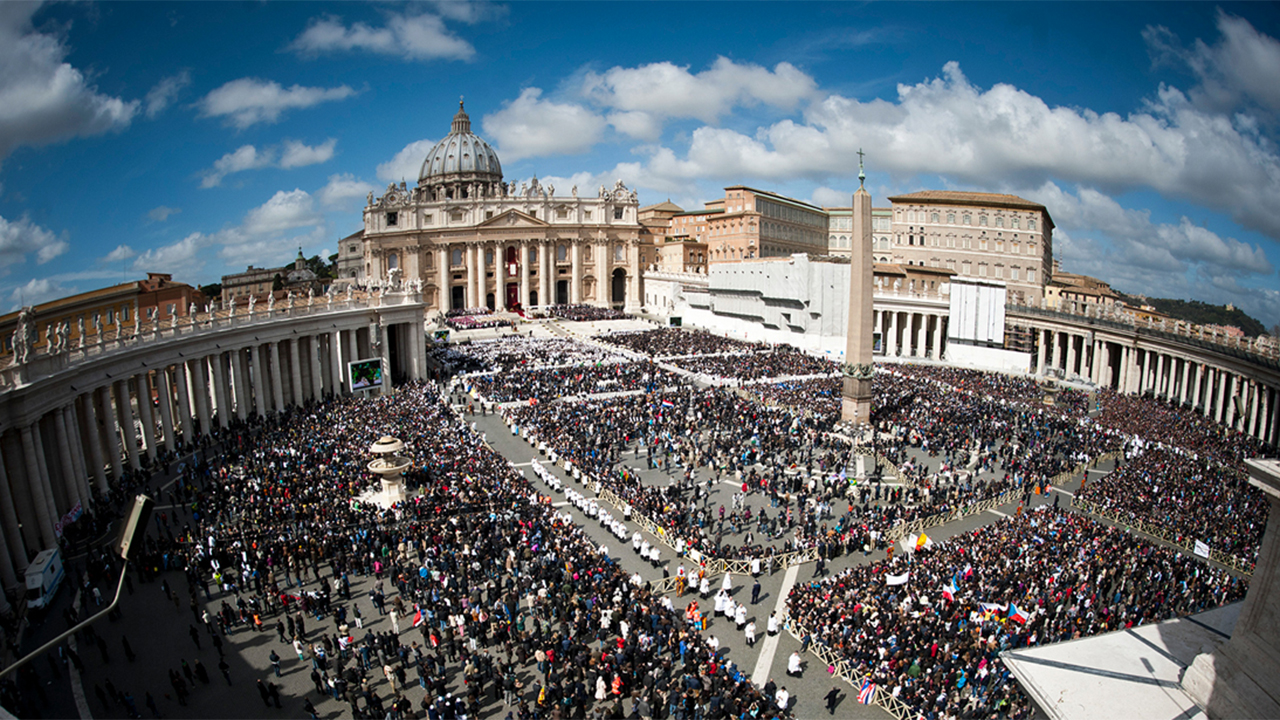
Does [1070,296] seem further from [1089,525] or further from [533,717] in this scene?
A: [533,717]

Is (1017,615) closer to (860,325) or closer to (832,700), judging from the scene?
(832,700)

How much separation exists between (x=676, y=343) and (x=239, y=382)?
32.0m

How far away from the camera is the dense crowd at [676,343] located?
54469 mm

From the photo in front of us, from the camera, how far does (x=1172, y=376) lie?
43344 millimetres

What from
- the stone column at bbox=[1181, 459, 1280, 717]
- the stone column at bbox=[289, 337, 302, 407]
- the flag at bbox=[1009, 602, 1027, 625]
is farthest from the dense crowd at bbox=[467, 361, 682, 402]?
the stone column at bbox=[1181, 459, 1280, 717]

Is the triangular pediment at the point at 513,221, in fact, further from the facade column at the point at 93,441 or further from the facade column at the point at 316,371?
the facade column at the point at 93,441

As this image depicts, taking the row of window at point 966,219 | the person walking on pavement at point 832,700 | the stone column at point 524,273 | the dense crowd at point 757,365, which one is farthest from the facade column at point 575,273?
the person walking on pavement at point 832,700

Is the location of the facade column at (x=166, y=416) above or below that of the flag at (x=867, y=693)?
above

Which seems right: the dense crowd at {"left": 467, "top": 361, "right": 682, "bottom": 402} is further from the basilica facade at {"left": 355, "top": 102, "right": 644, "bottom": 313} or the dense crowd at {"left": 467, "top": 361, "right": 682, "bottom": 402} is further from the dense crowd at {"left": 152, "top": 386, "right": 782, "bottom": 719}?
the basilica facade at {"left": 355, "top": 102, "right": 644, "bottom": 313}

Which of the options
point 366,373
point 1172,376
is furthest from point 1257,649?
point 1172,376

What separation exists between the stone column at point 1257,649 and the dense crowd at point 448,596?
7542 mm

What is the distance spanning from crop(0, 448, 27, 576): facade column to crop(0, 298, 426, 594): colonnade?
1.1 inches

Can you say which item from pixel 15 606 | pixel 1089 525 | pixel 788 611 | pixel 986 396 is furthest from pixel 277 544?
pixel 986 396

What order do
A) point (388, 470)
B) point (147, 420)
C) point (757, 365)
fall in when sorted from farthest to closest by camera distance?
point (757, 365) < point (147, 420) < point (388, 470)
